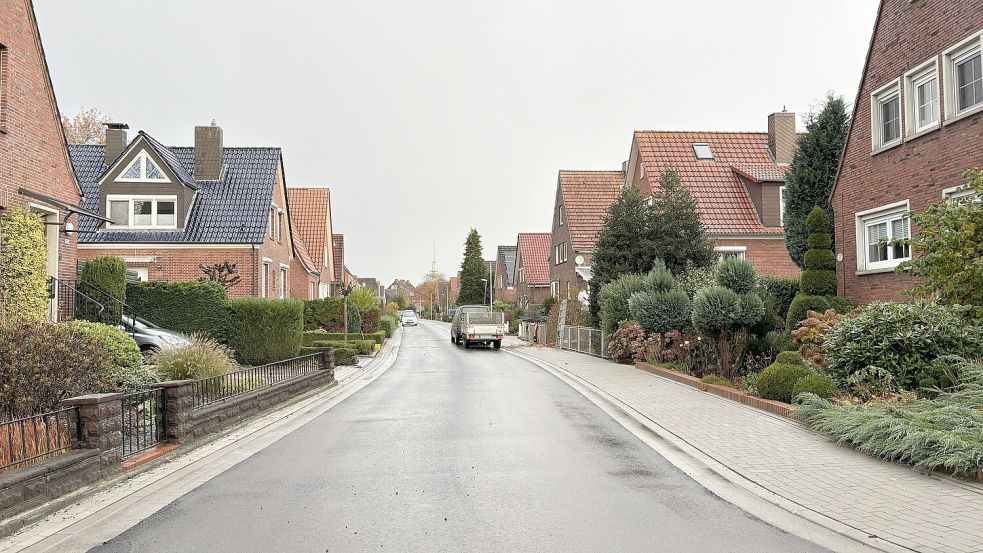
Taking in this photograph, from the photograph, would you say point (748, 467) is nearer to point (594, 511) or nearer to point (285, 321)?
point (594, 511)

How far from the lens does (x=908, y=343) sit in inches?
387

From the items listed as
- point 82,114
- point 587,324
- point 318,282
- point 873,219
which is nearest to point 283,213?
point 318,282

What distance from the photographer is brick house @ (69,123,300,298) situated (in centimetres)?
2747

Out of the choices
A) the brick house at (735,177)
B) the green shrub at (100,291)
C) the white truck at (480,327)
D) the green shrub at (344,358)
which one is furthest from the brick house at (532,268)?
the green shrub at (100,291)

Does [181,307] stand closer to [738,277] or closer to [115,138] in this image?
[738,277]

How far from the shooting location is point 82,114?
41.8 metres

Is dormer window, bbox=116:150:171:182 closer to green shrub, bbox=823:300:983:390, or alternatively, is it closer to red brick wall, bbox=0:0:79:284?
red brick wall, bbox=0:0:79:284

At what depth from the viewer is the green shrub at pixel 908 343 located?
9664mm

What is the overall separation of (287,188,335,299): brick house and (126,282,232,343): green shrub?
21180 mm

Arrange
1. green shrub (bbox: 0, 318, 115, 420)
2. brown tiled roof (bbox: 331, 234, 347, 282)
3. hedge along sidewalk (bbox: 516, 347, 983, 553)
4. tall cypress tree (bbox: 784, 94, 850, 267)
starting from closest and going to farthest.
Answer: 1. hedge along sidewalk (bbox: 516, 347, 983, 553)
2. green shrub (bbox: 0, 318, 115, 420)
3. tall cypress tree (bbox: 784, 94, 850, 267)
4. brown tiled roof (bbox: 331, 234, 347, 282)

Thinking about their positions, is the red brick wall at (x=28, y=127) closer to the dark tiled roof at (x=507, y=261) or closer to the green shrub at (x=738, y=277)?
the green shrub at (x=738, y=277)

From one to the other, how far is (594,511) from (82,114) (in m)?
44.8

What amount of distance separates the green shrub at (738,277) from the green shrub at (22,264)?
43.8 feet

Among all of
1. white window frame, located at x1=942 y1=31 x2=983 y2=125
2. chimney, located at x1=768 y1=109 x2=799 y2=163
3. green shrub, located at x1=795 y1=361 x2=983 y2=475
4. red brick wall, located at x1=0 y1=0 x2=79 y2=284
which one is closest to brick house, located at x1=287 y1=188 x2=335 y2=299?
red brick wall, located at x1=0 y1=0 x2=79 y2=284
